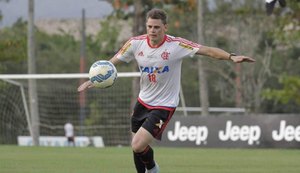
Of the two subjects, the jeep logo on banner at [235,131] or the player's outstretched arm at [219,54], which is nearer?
the player's outstretched arm at [219,54]

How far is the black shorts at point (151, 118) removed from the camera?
41.5 ft

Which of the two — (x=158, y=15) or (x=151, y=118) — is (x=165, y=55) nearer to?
(x=158, y=15)

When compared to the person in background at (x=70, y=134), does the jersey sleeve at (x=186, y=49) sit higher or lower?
higher

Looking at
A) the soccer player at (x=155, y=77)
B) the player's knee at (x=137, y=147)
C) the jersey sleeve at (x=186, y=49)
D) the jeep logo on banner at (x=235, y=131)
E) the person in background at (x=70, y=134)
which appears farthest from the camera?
the person in background at (x=70, y=134)

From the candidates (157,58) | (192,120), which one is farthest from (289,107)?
(157,58)

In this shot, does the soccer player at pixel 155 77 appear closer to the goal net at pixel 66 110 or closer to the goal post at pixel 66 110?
the goal post at pixel 66 110

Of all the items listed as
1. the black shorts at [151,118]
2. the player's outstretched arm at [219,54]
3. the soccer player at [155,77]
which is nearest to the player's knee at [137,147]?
the soccer player at [155,77]

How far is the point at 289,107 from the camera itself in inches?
2391

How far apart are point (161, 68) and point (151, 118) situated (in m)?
0.67

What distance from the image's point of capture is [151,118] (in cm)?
1268

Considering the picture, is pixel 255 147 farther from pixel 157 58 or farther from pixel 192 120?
pixel 157 58

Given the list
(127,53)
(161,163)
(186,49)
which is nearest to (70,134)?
(161,163)

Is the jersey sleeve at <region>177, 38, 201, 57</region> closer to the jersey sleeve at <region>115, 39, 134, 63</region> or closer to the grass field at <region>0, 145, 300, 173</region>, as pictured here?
the jersey sleeve at <region>115, 39, 134, 63</region>

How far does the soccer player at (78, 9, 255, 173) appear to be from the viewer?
12.6 meters
